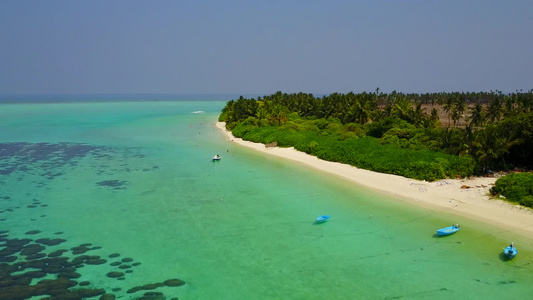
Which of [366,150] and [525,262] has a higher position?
[366,150]

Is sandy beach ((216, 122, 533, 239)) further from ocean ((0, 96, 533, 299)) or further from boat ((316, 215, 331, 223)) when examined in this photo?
boat ((316, 215, 331, 223))

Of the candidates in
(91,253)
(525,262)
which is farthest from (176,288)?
(525,262)

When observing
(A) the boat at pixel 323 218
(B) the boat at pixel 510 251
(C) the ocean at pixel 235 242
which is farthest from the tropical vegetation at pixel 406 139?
(B) the boat at pixel 510 251

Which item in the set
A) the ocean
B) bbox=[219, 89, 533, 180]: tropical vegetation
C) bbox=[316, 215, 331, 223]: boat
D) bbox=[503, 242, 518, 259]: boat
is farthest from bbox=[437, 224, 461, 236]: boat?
bbox=[219, 89, 533, 180]: tropical vegetation

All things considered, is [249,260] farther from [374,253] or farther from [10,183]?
[10,183]

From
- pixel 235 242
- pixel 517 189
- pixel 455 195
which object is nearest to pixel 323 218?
pixel 235 242

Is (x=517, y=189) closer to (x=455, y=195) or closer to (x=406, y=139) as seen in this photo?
(x=455, y=195)
